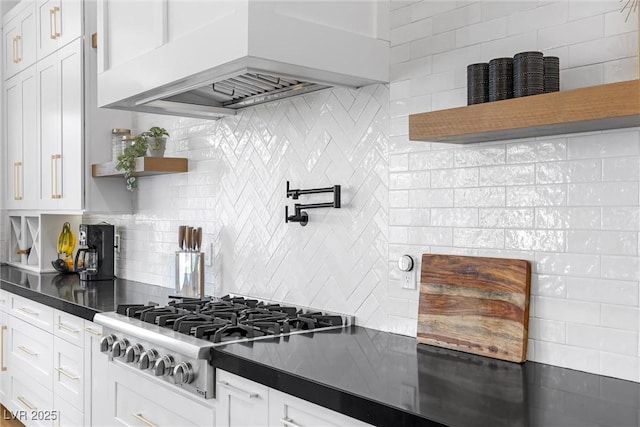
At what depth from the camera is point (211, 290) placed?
10.8 feet

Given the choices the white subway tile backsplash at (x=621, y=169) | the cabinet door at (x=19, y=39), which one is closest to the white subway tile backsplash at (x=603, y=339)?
the white subway tile backsplash at (x=621, y=169)

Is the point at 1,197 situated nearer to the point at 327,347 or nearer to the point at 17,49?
the point at 17,49

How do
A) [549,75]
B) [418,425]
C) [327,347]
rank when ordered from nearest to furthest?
[418,425] < [549,75] < [327,347]

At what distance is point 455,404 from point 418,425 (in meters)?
0.12

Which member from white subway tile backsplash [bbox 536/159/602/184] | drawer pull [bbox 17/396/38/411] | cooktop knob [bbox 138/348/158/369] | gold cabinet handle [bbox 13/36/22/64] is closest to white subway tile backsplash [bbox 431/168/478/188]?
white subway tile backsplash [bbox 536/159/602/184]

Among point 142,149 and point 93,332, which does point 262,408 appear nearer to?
point 93,332

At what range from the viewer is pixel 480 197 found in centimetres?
198

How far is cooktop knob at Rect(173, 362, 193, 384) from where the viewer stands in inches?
81.6

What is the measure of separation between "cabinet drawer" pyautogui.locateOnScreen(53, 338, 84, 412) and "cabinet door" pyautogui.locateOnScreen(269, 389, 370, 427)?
1.56 meters

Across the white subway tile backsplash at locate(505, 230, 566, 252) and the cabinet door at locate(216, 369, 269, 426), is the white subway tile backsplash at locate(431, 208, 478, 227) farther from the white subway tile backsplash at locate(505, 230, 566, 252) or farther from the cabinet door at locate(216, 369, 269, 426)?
the cabinet door at locate(216, 369, 269, 426)

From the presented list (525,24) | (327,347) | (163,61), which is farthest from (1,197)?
(525,24)

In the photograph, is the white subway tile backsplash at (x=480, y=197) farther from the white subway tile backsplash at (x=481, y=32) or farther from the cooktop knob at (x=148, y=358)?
the cooktop knob at (x=148, y=358)

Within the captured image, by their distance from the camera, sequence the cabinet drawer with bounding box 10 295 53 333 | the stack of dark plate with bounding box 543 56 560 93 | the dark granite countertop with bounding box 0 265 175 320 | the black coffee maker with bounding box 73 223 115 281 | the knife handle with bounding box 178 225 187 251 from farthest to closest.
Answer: the black coffee maker with bounding box 73 223 115 281
the cabinet drawer with bounding box 10 295 53 333
the knife handle with bounding box 178 225 187 251
the dark granite countertop with bounding box 0 265 175 320
the stack of dark plate with bounding box 543 56 560 93

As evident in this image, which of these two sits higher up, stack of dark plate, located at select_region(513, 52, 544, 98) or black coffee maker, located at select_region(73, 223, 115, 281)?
stack of dark plate, located at select_region(513, 52, 544, 98)
